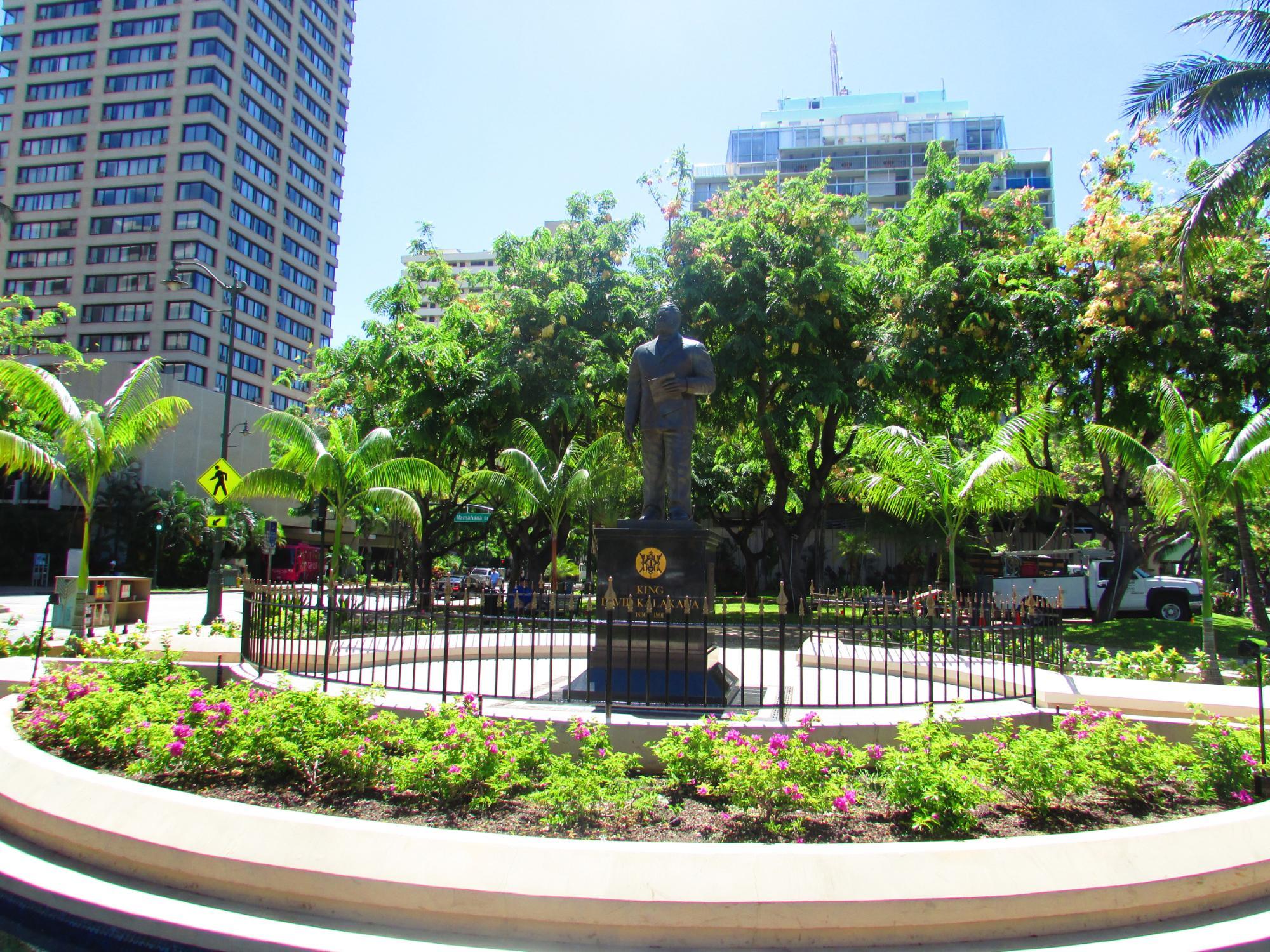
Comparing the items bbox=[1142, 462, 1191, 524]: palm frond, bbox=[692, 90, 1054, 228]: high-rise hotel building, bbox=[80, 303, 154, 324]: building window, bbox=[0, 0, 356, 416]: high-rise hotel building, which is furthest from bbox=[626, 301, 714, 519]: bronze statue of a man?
bbox=[692, 90, 1054, 228]: high-rise hotel building

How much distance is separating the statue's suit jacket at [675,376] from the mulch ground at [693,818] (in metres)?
5.50

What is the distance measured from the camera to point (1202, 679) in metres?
11.4

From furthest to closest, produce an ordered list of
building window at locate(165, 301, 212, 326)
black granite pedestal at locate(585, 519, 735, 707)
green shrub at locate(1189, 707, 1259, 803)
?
1. building window at locate(165, 301, 212, 326)
2. black granite pedestal at locate(585, 519, 735, 707)
3. green shrub at locate(1189, 707, 1259, 803)

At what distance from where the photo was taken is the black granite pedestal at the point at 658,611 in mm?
8641

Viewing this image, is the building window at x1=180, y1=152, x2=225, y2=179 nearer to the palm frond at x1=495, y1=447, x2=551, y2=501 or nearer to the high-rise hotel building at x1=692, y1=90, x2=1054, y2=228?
the high-rise hotel building at x1=692, y1=90, x2=1054, y2=228

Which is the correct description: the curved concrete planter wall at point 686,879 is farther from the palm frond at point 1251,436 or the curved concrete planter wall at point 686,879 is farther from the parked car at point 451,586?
the palm frond at point 1251,436

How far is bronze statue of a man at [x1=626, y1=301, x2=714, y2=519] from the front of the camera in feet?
33.1

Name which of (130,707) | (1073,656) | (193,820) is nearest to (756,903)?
(193,820)

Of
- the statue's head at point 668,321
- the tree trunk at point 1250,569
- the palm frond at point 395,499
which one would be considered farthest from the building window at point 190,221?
the tree trunk at point 1250,569

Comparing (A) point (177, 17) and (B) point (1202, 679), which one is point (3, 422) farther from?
(A) point (177, 17)

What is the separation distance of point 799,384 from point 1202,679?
11336 millimetres

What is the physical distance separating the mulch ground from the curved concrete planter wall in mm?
817

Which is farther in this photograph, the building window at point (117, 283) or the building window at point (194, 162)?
the building window at point (194, 162)

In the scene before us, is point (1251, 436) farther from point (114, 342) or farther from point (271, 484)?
point (114, 342)
